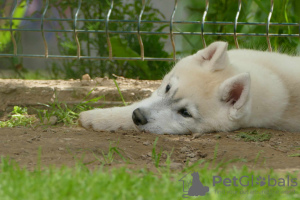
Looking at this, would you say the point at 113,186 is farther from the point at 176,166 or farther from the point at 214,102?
the point at 214,102

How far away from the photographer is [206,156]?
3.46 metres

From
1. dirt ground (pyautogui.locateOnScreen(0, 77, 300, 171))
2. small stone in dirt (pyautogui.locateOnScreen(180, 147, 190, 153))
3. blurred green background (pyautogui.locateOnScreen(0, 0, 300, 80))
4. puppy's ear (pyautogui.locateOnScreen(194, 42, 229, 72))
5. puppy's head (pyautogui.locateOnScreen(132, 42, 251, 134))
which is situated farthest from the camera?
blurred green background (pyautogui.locateOnScreen(0, 0, 300, 80))

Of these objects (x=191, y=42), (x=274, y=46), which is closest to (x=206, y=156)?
(x=274, y=46)

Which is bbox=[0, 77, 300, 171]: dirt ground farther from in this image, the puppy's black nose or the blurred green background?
the blurred green background

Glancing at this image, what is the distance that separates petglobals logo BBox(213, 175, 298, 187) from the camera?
2594 mm

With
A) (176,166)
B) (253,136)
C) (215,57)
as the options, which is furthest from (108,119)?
(176,166)

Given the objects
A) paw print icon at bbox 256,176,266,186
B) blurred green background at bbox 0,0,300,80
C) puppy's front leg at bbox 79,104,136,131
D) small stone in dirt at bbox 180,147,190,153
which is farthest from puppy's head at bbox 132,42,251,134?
blurred green background at bbox 0,0,300,80

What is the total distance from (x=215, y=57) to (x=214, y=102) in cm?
39

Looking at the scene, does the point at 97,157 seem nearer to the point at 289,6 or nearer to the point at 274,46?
the point at 274,46

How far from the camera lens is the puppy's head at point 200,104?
400cm

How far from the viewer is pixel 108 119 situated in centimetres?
438

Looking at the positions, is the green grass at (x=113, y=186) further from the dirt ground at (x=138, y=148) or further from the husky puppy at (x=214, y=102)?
the husky puppy at (x=214, y=102)

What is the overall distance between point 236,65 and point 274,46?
227 cm

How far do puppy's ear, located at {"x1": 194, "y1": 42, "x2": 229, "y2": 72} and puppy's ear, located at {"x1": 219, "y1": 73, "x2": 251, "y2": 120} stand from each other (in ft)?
0.77
